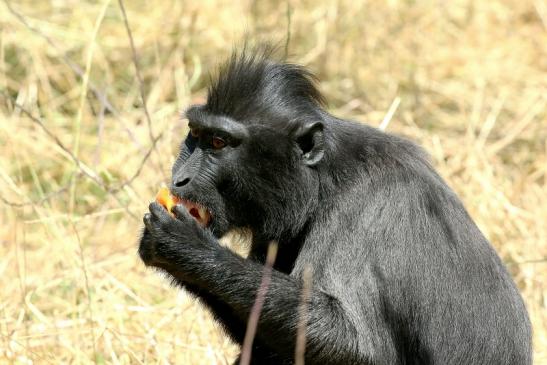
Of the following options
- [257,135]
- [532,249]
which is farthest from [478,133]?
[257,135]

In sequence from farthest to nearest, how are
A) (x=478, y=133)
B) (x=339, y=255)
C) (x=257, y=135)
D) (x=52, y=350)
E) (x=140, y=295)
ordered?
(x=478, y=133)
(x=140, y=295)
(x=52, y=350)
(x=257, y=135)
(x=339, y=255)

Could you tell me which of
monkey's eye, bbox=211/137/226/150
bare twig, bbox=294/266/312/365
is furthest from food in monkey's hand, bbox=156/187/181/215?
bare twig, bbox=294/266/312/365

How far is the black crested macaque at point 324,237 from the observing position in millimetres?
5078

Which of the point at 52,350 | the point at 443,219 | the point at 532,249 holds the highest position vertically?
the point at 443,219

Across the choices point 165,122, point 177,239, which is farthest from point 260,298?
point 165,122

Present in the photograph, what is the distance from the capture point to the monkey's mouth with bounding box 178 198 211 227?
17.9ft

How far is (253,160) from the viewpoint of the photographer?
5.54 m

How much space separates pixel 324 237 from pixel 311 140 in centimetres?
52

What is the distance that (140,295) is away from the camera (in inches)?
303

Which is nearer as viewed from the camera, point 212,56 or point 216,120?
point 216,120

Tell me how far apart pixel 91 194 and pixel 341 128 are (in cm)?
414

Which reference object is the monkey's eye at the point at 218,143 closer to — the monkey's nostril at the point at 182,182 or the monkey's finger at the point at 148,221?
the monkey's nostril at the point at 182,182

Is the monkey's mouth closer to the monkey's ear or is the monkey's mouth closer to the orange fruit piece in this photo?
the orange fruit piece

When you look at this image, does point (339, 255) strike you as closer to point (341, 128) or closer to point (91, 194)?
point (341, 128)
